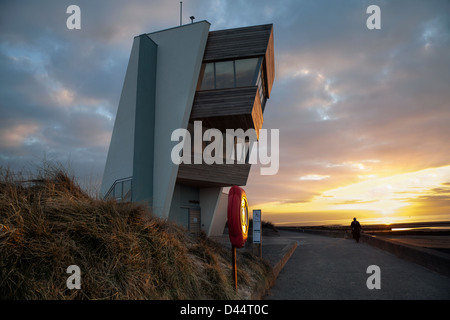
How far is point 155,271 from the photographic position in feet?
14.8

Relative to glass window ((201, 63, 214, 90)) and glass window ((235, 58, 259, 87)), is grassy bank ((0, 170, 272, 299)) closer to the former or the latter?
glass window ((235, 58, 259, 87))

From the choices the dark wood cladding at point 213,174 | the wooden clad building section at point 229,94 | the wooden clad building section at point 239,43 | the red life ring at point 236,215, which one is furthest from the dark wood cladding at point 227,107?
the red life ring at point 236,215

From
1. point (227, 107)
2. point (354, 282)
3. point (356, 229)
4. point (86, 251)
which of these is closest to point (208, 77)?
point (227, 107)

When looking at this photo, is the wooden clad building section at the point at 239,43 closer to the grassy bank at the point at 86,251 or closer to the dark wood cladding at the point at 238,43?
the dark wood cladding at the point at 238,43

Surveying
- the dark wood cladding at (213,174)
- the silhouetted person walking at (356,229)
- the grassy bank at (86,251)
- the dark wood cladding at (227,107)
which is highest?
the dark wood cladding at (227,107)

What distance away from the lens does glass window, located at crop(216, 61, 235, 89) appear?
1875 centimetres

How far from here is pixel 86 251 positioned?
4043 mm

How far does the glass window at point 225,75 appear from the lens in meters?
18.8

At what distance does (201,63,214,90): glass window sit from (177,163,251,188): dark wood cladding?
4.88 m

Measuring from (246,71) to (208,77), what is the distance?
7.79 feet

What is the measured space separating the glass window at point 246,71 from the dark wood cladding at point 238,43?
0.36m

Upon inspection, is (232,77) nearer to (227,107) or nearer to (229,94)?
(229,94)

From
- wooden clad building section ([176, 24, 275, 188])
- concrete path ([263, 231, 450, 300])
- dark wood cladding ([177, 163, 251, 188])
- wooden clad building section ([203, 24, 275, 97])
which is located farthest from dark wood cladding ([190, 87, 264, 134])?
concrete path ([263, 231, 450, 300])

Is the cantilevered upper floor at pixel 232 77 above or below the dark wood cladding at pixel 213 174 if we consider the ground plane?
above
